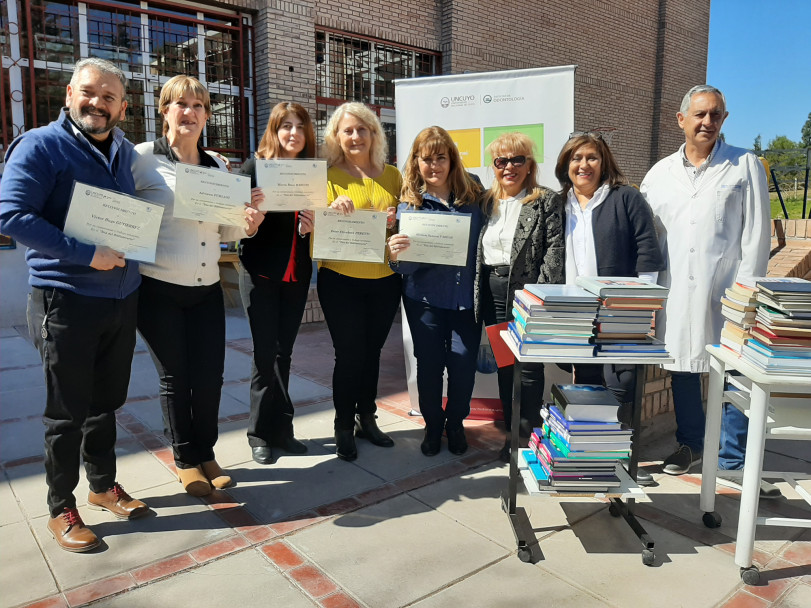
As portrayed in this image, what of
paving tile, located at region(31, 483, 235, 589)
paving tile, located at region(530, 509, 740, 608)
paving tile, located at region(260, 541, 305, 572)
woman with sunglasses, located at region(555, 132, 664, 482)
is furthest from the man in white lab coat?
paving tile, located at region(31, 483, 235, 589)

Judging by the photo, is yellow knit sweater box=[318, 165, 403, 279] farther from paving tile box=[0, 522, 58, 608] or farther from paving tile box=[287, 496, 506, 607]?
paving tile box=[0, 522, 58, 608]

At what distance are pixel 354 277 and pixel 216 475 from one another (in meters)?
1.32

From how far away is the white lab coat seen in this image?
309 cm

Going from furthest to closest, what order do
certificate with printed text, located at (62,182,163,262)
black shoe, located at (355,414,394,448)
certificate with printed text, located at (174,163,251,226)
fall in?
black shoe, located at (355,414,394,448), certificate with printed text, located at (174,163,251,226), certificate with printed text, located at (62,182,163,262)

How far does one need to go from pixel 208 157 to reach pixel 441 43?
335 inches

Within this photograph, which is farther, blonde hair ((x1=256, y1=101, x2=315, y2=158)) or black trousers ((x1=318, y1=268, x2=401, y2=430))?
black trousers ((x1=318, y1=268, x2=401, y2=430))

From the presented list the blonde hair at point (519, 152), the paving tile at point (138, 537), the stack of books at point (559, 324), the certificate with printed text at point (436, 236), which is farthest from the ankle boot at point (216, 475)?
the blonde hair at point (519, 152)

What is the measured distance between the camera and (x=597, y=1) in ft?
42.6

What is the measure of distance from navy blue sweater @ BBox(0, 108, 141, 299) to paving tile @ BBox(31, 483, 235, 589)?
111cm

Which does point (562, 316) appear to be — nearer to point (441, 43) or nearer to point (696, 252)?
point (696, 252)

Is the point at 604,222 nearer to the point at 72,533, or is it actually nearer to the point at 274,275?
the point at 274,275

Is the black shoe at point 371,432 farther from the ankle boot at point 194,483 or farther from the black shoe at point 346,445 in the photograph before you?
the ankle boot at point 194,483

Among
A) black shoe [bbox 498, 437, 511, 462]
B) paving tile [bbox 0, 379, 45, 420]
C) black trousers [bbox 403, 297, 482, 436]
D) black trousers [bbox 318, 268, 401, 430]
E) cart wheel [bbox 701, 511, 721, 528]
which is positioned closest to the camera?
cart wheel [bbox 701, 511, 721, 528]

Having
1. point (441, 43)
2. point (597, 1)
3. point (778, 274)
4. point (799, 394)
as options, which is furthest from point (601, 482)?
point (597, 1)
